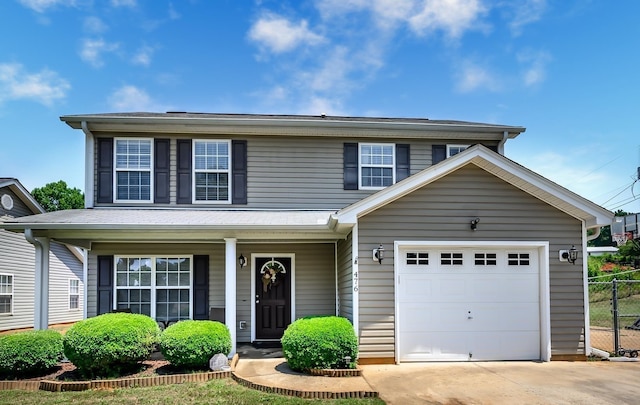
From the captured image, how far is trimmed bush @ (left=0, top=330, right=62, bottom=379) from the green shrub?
400 cm

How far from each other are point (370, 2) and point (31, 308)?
648 inches

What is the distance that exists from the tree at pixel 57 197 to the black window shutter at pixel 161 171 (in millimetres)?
29646

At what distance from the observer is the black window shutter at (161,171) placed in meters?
11.6

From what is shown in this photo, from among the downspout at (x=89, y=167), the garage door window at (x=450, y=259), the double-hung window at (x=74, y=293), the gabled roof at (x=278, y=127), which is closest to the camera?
the garage door window at (x=450, y=259)

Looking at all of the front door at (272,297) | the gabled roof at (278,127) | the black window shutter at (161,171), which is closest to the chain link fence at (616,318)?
the gabled roof at (278,127)

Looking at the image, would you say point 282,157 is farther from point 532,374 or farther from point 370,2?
point 532,374

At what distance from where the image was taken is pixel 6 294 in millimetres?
17172

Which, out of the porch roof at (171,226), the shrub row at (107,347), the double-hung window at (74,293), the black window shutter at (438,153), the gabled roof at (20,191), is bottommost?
the double-hung window at (74,293)

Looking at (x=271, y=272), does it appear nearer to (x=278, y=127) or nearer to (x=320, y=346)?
(x=278, y=127)

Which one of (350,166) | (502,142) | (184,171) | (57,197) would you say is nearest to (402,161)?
(350,166)

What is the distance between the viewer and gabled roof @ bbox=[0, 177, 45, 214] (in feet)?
55.4

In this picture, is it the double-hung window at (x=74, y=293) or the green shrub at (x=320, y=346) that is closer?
the green shrub at (x=320, y=346)

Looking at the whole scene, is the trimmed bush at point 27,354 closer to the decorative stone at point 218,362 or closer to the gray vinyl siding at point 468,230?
the decorative stone at point 218,362

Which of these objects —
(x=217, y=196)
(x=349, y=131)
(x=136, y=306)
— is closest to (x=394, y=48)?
(x=349, y=131)
